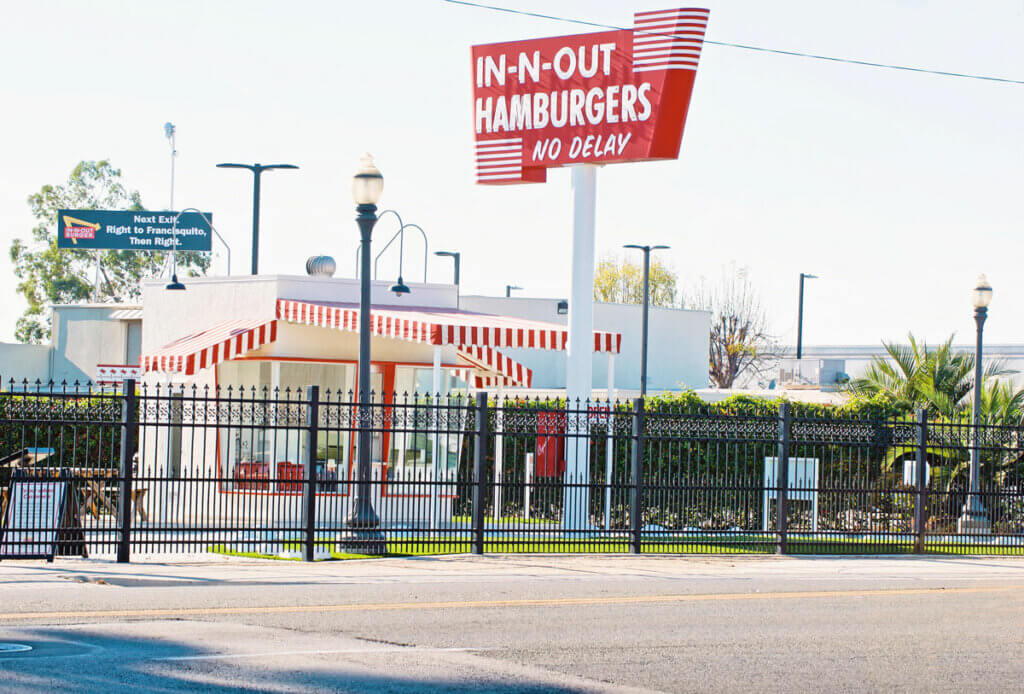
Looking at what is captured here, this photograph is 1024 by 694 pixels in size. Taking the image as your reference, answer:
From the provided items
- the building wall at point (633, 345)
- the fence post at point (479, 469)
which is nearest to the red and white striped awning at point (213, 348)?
the fence post at point (479, 469)

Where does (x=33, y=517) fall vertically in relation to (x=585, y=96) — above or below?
below

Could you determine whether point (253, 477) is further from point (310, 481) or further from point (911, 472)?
point (911, 472)

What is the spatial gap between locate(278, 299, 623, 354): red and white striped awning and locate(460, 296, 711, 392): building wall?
26013mm

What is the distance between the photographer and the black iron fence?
1493 centimetres

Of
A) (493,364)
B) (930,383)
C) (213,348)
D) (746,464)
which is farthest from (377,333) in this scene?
(930,383)

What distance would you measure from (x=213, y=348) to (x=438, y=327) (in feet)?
12.7

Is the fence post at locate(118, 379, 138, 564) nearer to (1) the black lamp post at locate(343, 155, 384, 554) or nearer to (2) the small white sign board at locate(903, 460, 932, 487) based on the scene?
(1) the black lamp post at locate(343, 155, 384, 554)

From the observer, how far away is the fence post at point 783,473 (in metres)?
17.6

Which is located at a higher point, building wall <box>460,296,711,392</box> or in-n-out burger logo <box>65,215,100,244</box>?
in-n-out burger logo <box>65,215,100,244</box>

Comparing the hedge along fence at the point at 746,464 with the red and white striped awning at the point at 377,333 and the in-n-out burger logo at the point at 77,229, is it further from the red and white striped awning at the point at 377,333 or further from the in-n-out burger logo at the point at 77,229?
the in-n-out burger logo at the point at 77,229

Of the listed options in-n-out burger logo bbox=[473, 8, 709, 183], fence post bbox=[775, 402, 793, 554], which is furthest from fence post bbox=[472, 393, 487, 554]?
in-n-out burger logo bbox=[473, 8, 709, 183]

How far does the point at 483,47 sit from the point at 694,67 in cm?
359

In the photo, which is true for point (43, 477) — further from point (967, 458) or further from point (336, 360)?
point (967, 458)

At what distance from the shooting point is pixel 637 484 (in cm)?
1705
